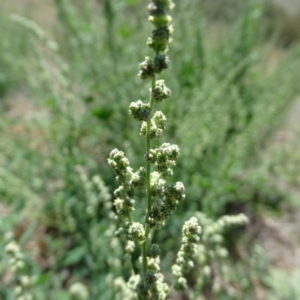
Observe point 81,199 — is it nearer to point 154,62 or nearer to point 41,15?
point 154,62

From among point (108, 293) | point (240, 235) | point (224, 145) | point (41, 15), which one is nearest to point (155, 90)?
point (108, 293)

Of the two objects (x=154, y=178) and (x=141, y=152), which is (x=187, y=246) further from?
(x=141, y=152)

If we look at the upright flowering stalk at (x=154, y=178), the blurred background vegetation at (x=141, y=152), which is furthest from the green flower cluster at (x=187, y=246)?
the blurred background vegetation at (x=141, y=152)

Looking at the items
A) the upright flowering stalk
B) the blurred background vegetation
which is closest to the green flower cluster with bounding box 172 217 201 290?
the upright flowering stalk

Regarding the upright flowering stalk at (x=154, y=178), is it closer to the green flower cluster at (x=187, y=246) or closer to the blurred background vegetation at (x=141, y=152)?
the green flower cluster at (x=187, y=246)

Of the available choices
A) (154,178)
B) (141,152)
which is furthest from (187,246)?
(141,152)
